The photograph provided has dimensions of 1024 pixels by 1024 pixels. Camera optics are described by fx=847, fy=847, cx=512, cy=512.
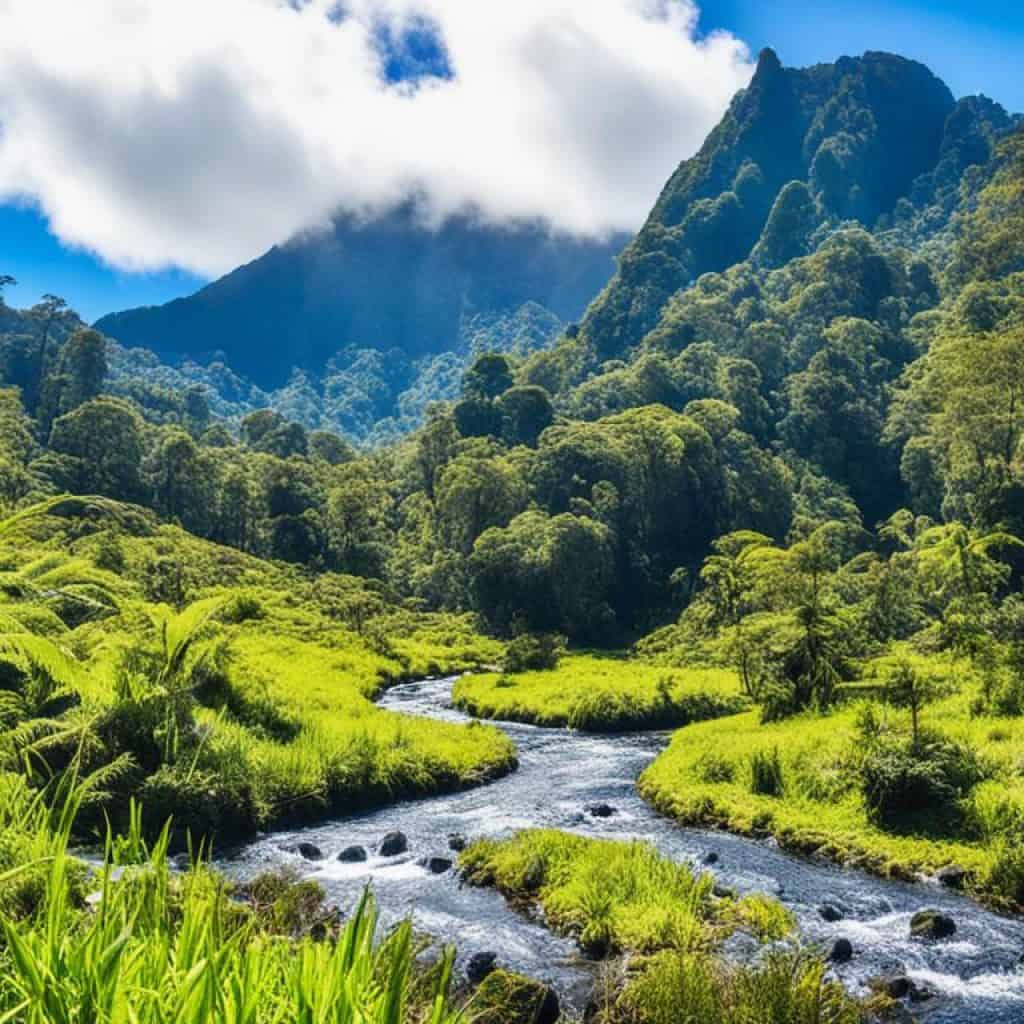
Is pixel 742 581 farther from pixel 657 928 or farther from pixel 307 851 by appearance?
pixel 657 928

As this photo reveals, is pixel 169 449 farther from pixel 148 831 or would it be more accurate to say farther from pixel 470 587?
pixel 148 831

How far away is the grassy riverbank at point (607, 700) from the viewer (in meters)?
38.8

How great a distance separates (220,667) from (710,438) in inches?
2996

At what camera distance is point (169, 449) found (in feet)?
315

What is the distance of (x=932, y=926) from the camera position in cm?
1432

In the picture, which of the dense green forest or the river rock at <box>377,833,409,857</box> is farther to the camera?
the river rock at <box>377,833,409,857</box>

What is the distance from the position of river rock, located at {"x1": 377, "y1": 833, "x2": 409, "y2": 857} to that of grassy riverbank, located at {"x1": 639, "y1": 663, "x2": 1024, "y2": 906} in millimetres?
7457

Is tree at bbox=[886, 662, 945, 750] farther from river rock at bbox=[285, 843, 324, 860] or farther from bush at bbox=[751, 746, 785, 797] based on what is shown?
river rock at bbox=[285, 843, 324, 860]

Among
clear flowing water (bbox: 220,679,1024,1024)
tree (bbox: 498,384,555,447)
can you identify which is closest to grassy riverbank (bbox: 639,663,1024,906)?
clear flowing water (bbox: 220,679,1024,1024)

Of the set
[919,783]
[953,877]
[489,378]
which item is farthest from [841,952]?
[489,378]

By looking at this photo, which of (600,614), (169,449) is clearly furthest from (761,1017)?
(169,449)

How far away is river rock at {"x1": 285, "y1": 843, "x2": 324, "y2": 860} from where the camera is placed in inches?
730

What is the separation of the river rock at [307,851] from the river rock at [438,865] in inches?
96.2

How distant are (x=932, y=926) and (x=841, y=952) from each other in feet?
7.06
